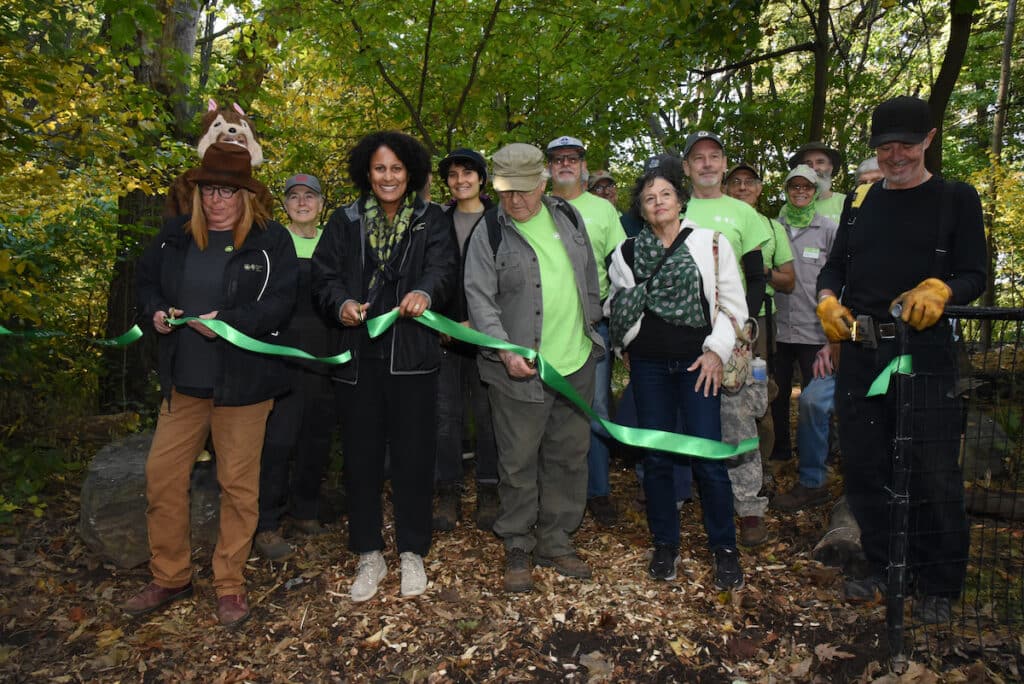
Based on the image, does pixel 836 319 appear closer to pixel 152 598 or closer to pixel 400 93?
pixel 152 598

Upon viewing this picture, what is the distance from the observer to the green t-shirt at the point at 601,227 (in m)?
4.56

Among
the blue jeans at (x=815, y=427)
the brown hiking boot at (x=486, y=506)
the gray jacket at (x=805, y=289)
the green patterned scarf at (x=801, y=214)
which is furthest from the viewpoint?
the green patterned scarf at (x=801, y=214)

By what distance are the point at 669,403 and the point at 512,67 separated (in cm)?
356

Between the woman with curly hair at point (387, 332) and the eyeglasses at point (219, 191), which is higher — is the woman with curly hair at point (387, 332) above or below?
below

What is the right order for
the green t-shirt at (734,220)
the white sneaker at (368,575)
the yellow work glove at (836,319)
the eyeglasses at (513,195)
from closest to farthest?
the yellow work glove at (836,319)
the eyeglasses at (513,195)
the white sneaker at (368,575)
the green t-shirt at (734,220)

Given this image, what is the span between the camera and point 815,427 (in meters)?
5.04

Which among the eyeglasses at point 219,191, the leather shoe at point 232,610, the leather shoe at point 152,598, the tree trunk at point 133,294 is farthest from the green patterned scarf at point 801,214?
the tree trunk at point 133,294

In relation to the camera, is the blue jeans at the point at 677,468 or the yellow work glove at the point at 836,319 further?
the blue jeans at the point at 677,468

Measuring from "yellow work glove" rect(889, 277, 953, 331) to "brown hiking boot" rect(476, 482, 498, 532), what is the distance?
2.86m

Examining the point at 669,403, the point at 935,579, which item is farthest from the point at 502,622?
the point at 935,579

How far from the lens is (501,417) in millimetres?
3969

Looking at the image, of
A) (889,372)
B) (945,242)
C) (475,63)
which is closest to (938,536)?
(889,372)

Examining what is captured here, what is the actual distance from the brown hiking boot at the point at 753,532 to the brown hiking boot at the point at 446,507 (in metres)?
1.91

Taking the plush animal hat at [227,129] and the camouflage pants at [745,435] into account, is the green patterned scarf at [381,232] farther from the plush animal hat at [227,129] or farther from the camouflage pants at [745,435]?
the camouflage pants at [745,435]
